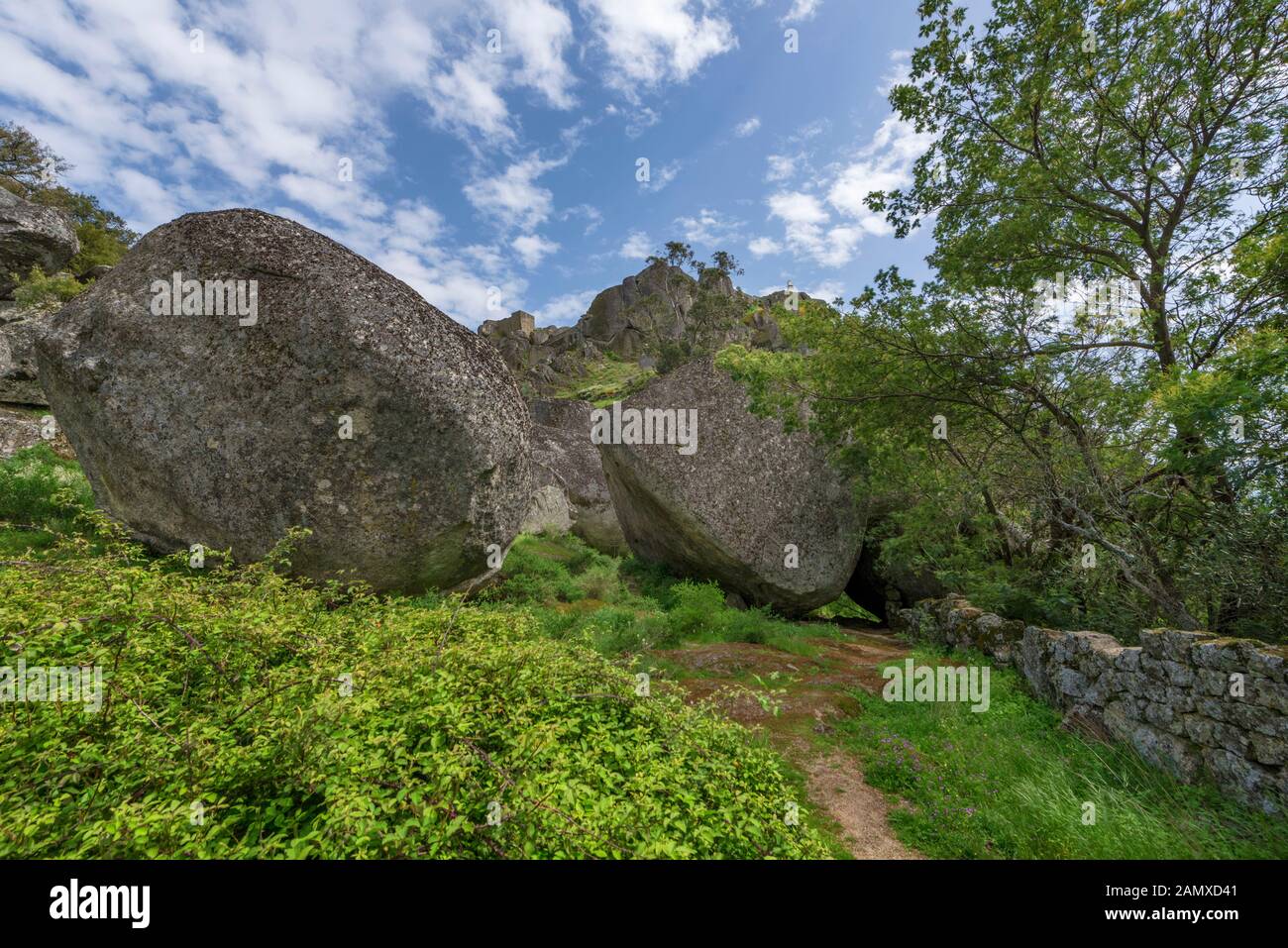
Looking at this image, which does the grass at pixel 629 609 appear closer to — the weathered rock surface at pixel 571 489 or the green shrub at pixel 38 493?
the weathered rock surface at pixel 571 489

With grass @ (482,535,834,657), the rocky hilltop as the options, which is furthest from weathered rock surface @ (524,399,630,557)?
the rocky hilltop

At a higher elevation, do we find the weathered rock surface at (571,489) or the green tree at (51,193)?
the green tree at (51,193)

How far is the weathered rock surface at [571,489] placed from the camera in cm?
2241

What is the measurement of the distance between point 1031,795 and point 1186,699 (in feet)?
7.72

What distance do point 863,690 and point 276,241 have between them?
42.9ft

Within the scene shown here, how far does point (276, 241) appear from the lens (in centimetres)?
945
